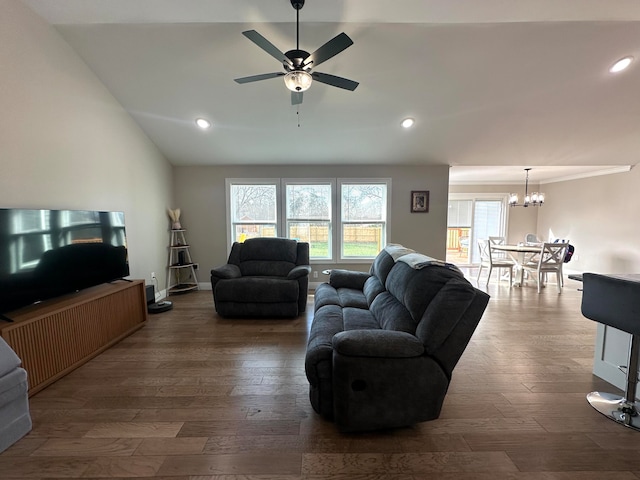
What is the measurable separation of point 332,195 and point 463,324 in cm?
385

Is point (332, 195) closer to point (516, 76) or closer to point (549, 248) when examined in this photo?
point (516, 76)

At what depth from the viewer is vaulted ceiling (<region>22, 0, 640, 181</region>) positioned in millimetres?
2502

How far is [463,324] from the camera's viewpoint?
5.46ft

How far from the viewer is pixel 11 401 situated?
1.66 metres

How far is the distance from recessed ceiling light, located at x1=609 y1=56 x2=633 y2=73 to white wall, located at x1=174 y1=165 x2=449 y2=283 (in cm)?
228

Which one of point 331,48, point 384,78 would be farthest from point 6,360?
point 384,78

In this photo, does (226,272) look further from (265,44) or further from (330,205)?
(265,44)

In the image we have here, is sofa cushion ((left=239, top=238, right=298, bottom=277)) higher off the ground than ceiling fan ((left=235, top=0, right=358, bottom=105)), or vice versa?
ceiling fan ((left=235, top=0, right=358, bottom=105))

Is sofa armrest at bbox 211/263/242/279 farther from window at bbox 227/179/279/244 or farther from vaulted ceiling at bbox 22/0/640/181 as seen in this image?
vaulted ceiling at bbox 22/0/640/181

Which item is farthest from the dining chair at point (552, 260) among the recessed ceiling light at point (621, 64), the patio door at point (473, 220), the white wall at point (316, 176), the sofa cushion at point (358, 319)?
the sofa cushion at point (358, 319)

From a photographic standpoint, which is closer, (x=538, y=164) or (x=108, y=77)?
(x=108, y=77)

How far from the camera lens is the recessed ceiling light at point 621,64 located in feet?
10.1

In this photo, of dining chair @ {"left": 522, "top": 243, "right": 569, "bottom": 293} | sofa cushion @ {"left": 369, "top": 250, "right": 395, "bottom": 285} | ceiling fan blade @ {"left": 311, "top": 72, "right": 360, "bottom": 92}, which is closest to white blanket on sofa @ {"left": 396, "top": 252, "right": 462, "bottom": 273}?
sofa cushion @ {"left": 369, "top": 250, "right": 395, "bottom": 285}

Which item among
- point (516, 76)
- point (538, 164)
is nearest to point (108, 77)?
point (516, 76)
